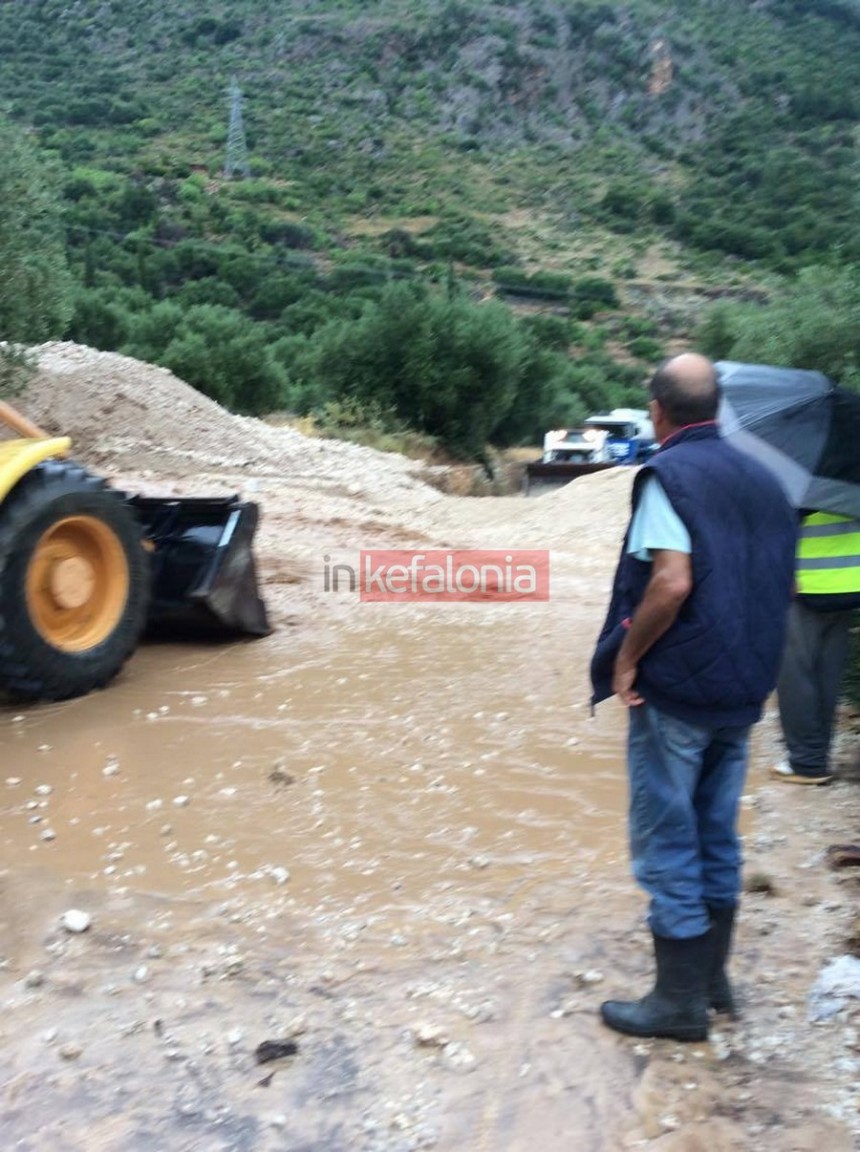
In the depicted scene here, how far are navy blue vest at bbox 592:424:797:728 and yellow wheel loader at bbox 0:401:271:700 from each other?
351 cm

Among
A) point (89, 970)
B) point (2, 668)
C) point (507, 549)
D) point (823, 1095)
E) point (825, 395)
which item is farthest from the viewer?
point (507, 549)

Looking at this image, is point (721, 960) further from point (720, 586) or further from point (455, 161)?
point (455, 161)

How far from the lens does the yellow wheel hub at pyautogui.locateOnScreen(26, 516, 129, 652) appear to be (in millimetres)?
5914

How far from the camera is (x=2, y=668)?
5516 millimetres

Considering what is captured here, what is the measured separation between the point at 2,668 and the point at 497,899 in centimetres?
272

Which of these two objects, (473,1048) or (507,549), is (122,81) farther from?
(473,1048)

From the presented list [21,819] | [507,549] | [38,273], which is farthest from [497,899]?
[38,273]

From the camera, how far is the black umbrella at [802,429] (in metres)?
4.55

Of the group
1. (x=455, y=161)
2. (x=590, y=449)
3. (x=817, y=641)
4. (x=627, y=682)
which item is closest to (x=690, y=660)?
(x=627, y=682)

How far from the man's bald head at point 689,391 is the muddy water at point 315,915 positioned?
1.61m

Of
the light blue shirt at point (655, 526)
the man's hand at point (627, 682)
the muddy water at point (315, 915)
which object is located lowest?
the muddy water at point (315, 915)

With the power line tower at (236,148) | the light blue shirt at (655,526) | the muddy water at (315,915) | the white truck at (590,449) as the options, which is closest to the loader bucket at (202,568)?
the muddy water at (315,915)

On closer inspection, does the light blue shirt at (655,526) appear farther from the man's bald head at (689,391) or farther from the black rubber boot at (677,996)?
the black rubber boot at (677,996)

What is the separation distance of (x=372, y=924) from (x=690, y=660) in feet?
4.98
